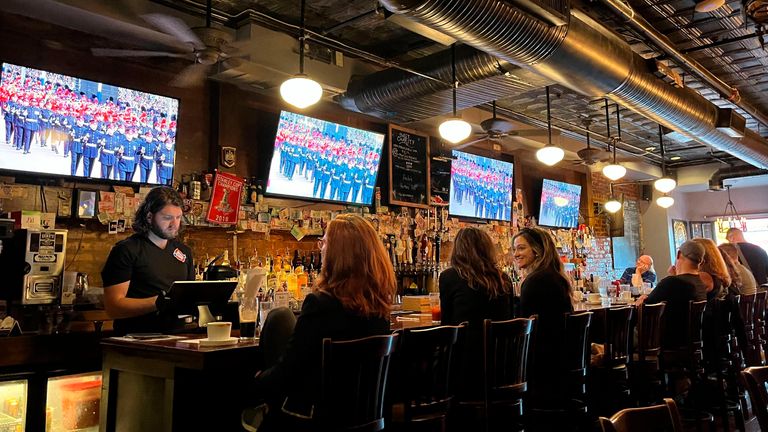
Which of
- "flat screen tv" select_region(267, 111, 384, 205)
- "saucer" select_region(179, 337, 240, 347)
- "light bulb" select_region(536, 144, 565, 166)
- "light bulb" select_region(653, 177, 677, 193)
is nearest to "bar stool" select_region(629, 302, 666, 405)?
"light bulb" select_region(536, 144, 565, 166)

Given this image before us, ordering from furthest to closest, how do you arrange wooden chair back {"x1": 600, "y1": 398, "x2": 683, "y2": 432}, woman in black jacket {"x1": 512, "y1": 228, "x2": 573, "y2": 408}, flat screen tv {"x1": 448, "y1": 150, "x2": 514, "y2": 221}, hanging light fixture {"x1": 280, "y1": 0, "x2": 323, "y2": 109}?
flat screen tv {"x1": 448, "y1": 150, "x2": 514, "y2": 221} → hanging light fixture {"x1": 280, "y1": 0, "x2": 323, "y2": 109} → woman in black jacket {"x1": 512, "y1": 228, "x2": 573, "y2": 408} → wooden chair back {"x1": 600, "y1": 398, "x2": 683, "y2": 432}

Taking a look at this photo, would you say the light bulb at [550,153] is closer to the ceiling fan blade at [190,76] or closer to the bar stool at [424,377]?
the ceiling fan blade at [190,76]

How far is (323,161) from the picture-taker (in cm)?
568

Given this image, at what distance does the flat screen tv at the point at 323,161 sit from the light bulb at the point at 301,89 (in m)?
1.24

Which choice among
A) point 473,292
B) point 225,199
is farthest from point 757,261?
point 225,199

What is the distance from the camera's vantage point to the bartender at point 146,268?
341 cm

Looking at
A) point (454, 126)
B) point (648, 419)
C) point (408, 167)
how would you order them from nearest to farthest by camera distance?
→ point (648, 419) < point (454, 126) < point (408, 167)

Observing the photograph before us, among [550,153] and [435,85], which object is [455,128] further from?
[550,153]

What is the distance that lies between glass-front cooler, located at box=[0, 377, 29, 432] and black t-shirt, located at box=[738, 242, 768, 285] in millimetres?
7408

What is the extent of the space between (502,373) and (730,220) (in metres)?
12.4

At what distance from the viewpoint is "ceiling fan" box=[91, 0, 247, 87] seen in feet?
12.8

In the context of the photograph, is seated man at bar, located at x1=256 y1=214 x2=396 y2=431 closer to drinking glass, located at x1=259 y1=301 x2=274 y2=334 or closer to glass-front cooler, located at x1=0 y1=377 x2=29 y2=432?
drinking glass, located at x1=259 y1=301 x2=274 y2=334

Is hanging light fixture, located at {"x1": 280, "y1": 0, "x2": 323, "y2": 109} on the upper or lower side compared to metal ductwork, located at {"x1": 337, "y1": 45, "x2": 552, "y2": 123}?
lower

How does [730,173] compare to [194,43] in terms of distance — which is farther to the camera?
[730,173]
